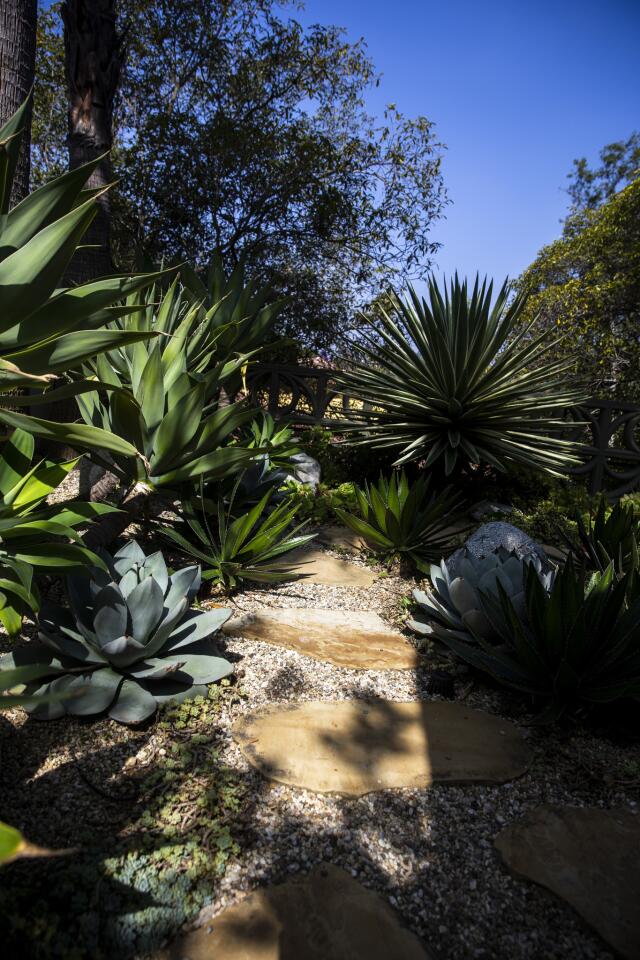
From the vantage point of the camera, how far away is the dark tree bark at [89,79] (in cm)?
428

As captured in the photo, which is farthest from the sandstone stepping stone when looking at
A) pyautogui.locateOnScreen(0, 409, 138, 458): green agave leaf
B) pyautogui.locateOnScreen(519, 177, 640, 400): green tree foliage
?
pyautogui.locateOnScreen(519, 177, 640, 400): green tree foliage

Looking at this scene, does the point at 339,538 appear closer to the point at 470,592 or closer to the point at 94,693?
the point at 470,592

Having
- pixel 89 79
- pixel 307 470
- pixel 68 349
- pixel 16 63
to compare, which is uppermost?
pixel 89 79

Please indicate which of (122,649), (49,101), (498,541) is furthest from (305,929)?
(49,101)

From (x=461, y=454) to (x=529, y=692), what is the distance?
9.13 ft

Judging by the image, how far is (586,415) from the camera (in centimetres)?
567

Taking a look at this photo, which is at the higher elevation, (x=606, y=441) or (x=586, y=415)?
A: (x=586, y=415)

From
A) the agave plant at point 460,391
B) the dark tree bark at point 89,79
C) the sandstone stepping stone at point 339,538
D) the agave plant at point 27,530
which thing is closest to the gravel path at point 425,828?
the agave plant at point 27,530

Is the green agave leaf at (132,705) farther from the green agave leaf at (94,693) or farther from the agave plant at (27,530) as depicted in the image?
the agave plant at (27,530)

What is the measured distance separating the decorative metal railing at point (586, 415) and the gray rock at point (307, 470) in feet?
2.30

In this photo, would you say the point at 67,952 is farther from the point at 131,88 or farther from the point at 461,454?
the point at 131,88

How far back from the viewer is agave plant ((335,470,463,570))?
3703 mm

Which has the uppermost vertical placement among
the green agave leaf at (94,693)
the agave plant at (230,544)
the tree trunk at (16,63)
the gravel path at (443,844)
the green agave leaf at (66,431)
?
the tree trunk at (16,63)

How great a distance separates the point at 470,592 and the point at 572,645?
1.82 feet
